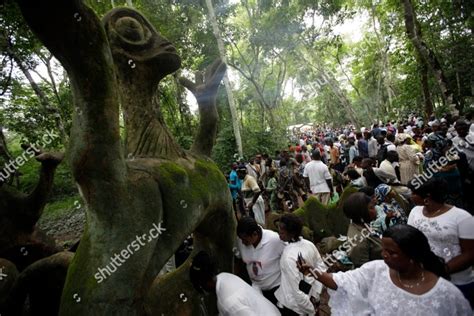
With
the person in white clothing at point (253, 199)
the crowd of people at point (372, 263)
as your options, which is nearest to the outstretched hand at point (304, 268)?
the crowd of people at point (372, 263)

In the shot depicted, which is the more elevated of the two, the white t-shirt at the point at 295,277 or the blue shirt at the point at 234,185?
A: the blue shirt at the point at 234,185

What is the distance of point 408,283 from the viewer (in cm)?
193

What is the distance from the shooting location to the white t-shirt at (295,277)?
2844 millimetres

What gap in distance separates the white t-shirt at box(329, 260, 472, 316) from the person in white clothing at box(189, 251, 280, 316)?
0.55 m

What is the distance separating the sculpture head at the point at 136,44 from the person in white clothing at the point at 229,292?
76.1 inches

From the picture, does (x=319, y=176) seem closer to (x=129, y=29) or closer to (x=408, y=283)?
(x=129, y=29)

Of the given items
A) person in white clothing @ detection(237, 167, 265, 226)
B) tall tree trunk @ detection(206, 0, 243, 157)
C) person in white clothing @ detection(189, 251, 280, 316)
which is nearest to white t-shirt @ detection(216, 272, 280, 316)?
person in white clothing @ detection(189, 251, 280, 316)

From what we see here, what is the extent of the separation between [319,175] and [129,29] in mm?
5637

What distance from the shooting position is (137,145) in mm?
3234

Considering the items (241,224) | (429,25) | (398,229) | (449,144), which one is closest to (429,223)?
(398,229)

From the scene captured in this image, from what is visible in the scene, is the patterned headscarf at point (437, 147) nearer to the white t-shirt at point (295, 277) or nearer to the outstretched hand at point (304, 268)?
the white t-shirt at point (295, 277)
